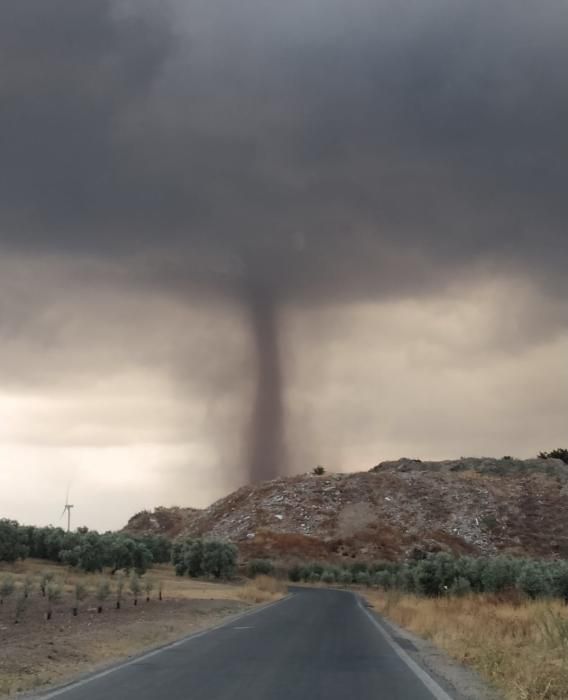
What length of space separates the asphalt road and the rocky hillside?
9697 cm

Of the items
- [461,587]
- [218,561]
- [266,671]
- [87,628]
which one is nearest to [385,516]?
[218,561]

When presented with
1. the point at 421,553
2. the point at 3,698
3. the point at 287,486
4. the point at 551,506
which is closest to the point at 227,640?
the point at 3,698

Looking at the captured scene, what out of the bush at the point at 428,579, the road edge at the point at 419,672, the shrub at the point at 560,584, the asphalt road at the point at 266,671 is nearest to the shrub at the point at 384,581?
the bush at the point at 428,579

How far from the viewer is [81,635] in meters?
25.7

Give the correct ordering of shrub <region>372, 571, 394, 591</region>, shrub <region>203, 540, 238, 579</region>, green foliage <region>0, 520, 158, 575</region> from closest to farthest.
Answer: green foliage <region>0, 520, 158, 575</region>, shrub <region>372, 571, 394, 591</region>, shrub <region>203, 540, 238, 579</region>

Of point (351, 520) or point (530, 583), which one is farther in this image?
point (351, 520)

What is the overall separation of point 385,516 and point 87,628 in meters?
115

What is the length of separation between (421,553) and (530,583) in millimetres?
78732

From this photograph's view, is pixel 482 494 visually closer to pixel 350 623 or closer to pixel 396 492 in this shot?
pixel 396 492

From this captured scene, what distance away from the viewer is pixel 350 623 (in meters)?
33.0

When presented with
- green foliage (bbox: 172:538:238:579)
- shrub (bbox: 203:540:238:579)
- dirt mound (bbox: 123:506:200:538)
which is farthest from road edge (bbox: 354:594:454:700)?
dirt mound (bbox: 123:506:200:538)

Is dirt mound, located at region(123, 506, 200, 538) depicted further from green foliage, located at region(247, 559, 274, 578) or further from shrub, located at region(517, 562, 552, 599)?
shrub, located at region(517, 562, 552, 599)

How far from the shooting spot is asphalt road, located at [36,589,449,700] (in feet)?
45.5

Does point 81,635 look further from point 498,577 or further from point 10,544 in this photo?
point 10,544
